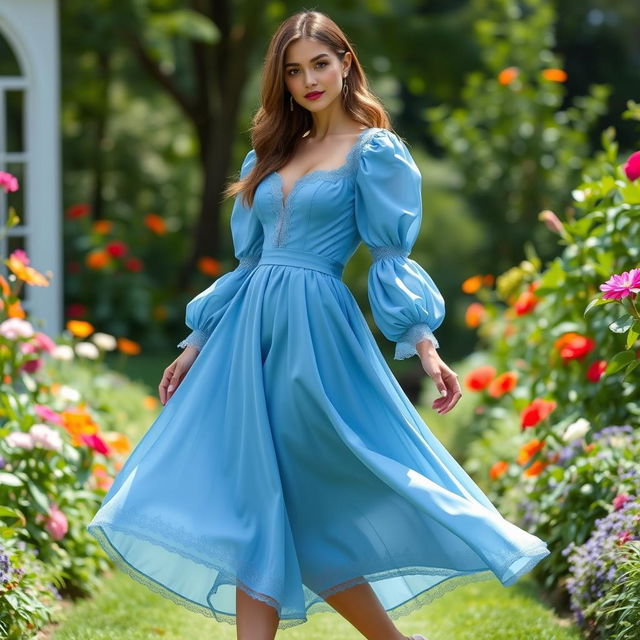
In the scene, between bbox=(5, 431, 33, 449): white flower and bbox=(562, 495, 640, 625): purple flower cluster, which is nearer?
bbox=(562, 495, 640, 625): purple flower cluster

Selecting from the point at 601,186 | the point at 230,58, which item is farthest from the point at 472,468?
the point at 230,58

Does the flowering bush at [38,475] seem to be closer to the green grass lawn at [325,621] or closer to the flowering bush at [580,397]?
the green grass lawn at [325,621]

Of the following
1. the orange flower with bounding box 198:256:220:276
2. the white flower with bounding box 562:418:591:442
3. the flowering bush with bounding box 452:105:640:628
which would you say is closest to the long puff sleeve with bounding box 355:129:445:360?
the flowering bush with bounding box 452:105:640:628

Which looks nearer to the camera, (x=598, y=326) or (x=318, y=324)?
(x=318, y=324)

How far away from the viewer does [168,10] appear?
12.5 metres

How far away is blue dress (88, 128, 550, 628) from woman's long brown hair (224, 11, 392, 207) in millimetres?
91

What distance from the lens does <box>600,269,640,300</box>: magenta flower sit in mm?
2959

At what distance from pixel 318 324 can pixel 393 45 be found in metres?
9.98

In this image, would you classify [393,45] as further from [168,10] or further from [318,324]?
[318,324]

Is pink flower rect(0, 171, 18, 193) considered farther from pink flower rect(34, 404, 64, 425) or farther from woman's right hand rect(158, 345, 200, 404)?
woman's right hand rect(158, 345, 200, 404)

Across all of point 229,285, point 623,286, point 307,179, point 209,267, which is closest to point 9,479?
point 229,285

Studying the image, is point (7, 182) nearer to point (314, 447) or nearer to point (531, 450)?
point (314, 447)

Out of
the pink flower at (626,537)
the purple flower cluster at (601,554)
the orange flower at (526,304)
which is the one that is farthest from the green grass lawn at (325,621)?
the orange flower at (526,304)

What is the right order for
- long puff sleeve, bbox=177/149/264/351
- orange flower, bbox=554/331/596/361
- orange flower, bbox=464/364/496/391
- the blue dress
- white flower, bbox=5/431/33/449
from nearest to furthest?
the blue dress < long puff sleeve, bbox=177/149/264/351 < white flower, bbox=5/431/33/449 < orange flower, bbox=554/331/596/361 < orange flower, bbox=464/364/496/391
